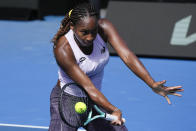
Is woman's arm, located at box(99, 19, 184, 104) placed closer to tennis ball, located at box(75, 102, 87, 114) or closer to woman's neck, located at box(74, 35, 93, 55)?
woman's neck, located at box(74, 35, 93, 55)

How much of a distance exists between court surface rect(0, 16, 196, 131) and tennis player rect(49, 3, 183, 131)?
1390mm

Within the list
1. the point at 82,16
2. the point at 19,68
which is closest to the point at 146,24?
the point at 19,68

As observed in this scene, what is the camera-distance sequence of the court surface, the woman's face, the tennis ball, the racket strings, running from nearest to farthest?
1. the woman's face
2. the tennis ball
3. the racket strings
4. the court surface

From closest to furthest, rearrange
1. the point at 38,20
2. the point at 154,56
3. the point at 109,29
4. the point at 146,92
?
the point at 109,29, the point at 146,92, the point at 154,56, the point at 38,20

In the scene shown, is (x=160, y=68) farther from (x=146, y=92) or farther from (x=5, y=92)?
(x=5, y=92)

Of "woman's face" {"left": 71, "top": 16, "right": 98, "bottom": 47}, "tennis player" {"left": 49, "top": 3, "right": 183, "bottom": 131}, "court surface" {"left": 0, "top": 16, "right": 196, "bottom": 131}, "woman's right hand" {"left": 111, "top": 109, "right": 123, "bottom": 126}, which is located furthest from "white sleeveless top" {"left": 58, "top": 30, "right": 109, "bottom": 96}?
"court surface" {"left": 0, "top": 16, "right": 196, "bottom": 131}

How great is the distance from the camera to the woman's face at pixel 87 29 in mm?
2501

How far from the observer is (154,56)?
692 cm

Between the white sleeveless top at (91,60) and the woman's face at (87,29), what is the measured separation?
152mm

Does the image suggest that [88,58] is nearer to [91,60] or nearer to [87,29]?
[91,60]

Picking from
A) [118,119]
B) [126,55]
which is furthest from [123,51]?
Answer: [118,119]

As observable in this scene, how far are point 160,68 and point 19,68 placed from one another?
8.42ft

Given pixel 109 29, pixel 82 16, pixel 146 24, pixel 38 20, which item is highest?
pixel 82 16

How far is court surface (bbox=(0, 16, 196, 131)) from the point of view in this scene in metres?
4.43
